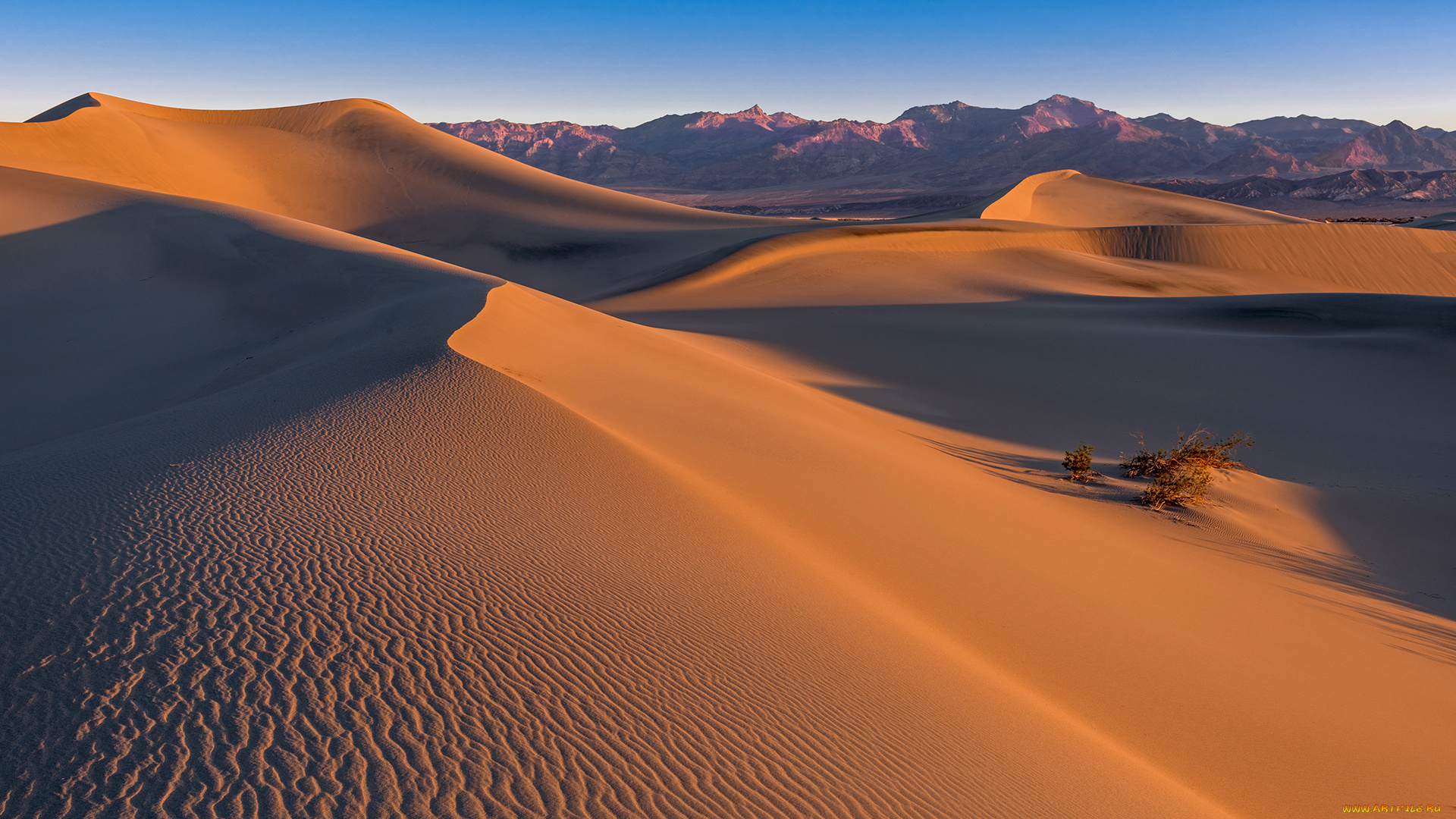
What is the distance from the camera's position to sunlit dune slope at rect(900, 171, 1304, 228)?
4803 centimetres

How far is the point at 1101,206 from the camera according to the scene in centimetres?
5316

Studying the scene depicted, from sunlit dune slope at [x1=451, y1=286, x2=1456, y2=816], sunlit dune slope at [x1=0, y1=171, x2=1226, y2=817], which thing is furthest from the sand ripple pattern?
sunlit dune slope at [x1=451, y1=286, x2=1456, y2=816]

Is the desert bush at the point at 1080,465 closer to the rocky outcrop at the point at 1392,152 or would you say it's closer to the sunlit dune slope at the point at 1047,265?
the sunlit dune slope at the point at 1047,265

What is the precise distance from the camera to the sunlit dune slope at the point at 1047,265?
2394cm

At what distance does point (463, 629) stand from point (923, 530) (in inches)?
151

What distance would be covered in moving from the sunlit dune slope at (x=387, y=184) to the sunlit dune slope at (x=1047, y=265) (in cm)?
370

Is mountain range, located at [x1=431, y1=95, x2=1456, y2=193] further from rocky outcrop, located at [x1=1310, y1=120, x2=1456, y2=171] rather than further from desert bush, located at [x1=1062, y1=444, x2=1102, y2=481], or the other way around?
desert bush, located at [x1=1062, y1=444, x2=1102, y2=481]

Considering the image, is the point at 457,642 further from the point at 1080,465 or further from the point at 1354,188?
the point at 1354,188

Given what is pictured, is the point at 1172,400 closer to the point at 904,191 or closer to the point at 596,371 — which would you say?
the point at 596,371

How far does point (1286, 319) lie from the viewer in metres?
19.0

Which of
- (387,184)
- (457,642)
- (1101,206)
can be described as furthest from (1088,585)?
(1101,206)

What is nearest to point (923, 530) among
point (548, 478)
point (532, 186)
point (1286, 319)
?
point (548, 478)

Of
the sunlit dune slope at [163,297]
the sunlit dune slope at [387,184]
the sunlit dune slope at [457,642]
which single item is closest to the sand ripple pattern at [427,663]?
the sunlit dune slope at [457,642]

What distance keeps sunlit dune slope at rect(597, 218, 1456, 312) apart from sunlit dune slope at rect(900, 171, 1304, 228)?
11.1 metres
